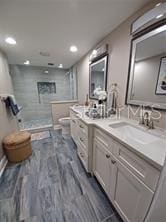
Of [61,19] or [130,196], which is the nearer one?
[130,196]

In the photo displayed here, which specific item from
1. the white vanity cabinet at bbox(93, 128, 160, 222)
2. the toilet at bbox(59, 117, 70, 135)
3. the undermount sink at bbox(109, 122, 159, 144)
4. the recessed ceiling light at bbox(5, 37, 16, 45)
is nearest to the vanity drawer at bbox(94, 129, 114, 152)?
the white vanity cabinet at bbox(93, 128, 160, 222)

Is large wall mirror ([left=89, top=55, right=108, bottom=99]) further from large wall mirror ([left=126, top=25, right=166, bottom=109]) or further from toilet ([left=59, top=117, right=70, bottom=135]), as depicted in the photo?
toilet ([left=59, top=117, right=70, bottom=135])

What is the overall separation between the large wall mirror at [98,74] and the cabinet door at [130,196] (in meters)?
1.48

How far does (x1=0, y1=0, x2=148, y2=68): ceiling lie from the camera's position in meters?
1.12

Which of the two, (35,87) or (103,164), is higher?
(35,87)

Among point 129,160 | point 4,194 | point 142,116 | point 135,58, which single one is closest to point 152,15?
point 135,58

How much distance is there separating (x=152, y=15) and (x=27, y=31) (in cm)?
170

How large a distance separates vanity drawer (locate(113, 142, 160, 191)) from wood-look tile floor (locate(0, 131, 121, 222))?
2.46ft

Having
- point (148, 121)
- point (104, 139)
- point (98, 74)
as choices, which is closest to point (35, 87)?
point (98, 74)

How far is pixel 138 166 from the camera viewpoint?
750 millimetres

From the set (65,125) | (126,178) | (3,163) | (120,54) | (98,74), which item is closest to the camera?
(126,178)

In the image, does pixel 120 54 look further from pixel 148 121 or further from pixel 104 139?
pixel 104 139

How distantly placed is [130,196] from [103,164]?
0.42 m

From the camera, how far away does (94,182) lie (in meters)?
1.50
